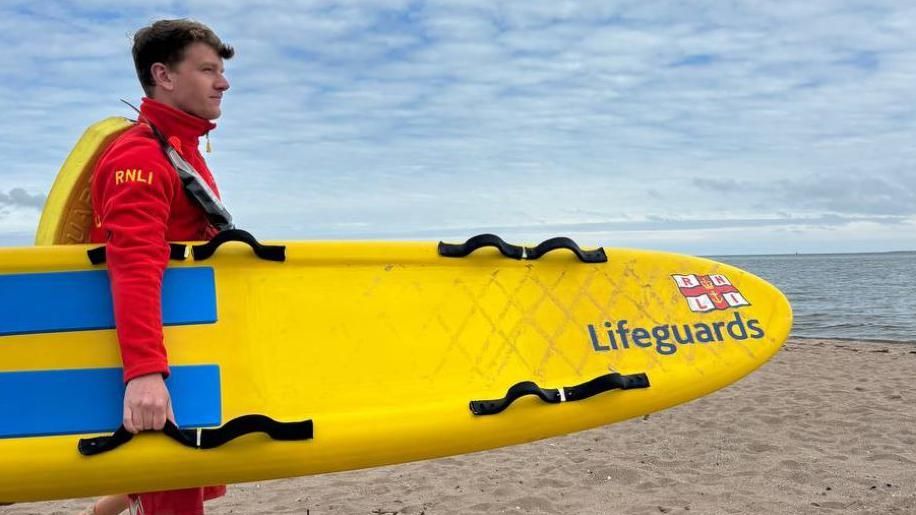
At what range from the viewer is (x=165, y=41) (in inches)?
84.7

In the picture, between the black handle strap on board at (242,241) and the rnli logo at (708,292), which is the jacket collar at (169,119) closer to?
the black handle strap on board at (242,241)

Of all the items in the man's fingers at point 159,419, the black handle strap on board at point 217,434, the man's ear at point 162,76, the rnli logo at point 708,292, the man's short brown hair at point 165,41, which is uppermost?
the man's short brown hair at point 165,41

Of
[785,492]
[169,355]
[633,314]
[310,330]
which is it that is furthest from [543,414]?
[785,492]

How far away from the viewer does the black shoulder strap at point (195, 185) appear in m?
2.06

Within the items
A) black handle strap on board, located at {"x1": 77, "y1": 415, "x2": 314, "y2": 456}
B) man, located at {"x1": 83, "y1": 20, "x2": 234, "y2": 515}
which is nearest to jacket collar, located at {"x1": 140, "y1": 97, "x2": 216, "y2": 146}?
man, located at {"x1": 83, "y1": 20, "x2": 234, "y2": 515}


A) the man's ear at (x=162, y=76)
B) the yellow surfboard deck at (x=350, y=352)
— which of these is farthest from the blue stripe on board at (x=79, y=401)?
Result: the man's ear at (x=162, y=76)

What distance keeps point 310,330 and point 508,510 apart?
A: 7.77 feet

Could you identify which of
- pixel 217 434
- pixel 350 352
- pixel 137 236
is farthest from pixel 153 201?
pixel 350 352

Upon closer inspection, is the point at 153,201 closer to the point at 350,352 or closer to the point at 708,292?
the point at 350,352

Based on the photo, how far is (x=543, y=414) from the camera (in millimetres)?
2479

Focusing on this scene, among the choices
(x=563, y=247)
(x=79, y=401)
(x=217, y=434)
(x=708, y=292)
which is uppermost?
(x=563, y=247)

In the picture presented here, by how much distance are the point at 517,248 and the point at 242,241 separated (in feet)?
3.34

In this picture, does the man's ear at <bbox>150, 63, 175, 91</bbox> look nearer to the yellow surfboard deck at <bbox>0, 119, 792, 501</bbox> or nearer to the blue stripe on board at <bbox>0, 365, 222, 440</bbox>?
the yellow surfboard deck at <bbox>0, 119, 792, 501</bbox>

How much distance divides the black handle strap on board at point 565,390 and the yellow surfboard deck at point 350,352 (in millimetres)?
33
